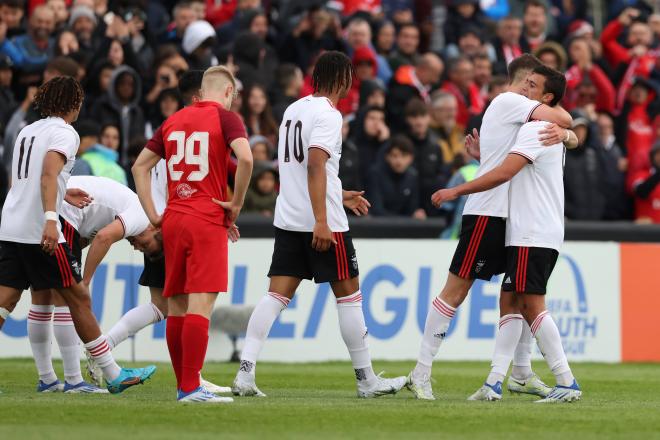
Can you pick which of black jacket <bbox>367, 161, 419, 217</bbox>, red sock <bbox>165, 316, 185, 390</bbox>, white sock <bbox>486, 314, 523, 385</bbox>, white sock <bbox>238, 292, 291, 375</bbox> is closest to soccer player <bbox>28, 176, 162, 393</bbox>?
red sock <bbox>165, 316, 185, 390</bbox>

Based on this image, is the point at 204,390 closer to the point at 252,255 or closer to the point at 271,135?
the point at 252,255

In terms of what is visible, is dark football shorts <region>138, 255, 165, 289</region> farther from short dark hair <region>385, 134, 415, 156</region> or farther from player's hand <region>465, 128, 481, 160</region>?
short dark hair <region>385, 134, 415, 156</region>

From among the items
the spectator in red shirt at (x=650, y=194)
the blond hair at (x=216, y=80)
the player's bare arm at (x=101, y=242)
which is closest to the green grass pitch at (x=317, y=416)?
the player's bare arm at (x=101, y=242)

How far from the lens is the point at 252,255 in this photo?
1534cm

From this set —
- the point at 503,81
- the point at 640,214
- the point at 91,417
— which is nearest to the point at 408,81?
the point at 503,81

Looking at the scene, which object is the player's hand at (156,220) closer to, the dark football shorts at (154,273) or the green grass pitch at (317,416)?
the green grass pitch at (317,416)

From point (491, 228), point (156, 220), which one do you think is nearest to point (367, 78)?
point (491, 228)

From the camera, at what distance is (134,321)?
462 inches

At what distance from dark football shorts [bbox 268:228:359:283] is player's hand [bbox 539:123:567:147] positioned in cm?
160

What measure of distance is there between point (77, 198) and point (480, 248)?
3071 millimetres

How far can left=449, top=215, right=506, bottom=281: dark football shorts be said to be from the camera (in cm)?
1027

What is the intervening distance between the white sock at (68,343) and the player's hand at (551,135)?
3.88 metres

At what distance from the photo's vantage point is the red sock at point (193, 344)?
9312 mm

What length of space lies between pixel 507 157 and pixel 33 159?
343 centimetres
